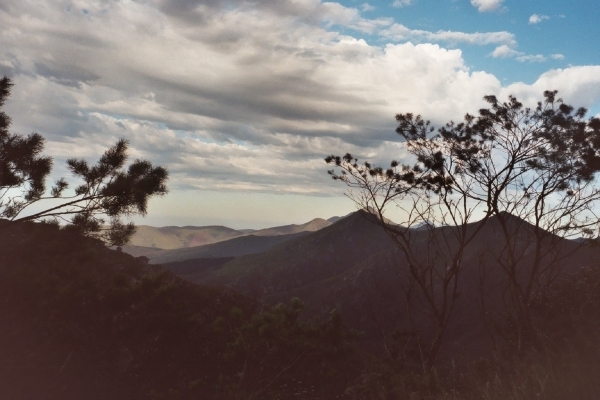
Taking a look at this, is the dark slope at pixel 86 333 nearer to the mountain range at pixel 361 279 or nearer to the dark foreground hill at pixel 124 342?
the dark foreground hill at pixel 124 342

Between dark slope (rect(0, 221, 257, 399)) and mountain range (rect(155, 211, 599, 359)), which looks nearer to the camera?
dark slope (rect(0, 221, 257, 399))

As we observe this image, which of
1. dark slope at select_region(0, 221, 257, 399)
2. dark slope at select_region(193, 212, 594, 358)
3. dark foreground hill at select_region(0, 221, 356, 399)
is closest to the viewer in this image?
dark foreground hill at select_region(0, 221, 356, 399)

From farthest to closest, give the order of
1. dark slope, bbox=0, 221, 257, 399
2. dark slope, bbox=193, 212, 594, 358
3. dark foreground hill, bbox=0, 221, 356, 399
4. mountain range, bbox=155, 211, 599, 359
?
dark slope, bbox=193, 212, 594, 358 → mountain range, bbox=155, 211, 599, 359 → dark slope, bbox=0, 221, 257, 399 → dark foreground hill, bbox=0, 221, 356, 399

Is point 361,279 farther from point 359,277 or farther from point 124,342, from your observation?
point 124,342

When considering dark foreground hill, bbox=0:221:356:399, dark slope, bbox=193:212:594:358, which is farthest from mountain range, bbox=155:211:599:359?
dark foreground hill, bbox=0:221:356:399

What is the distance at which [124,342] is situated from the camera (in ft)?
52.0

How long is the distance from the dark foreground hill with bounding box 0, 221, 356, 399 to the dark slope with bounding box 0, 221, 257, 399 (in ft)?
0.12

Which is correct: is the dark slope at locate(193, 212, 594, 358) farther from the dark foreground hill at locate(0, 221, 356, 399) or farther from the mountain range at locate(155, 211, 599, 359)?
the dark foreground hill at locate(0, 221, 356, 399)

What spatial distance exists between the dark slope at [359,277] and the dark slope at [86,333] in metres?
29.4

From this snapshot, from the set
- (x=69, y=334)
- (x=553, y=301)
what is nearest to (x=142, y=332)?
(x=69, y=334)

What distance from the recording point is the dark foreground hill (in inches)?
488

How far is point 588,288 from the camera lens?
20.5 m

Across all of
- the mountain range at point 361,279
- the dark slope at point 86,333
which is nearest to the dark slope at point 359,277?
the mountain range at point 361,279

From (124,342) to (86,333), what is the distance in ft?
5.00
